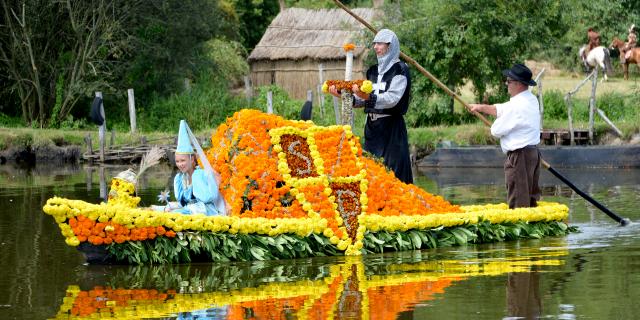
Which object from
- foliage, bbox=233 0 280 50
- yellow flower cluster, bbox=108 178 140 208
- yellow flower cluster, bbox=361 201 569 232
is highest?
foliage, bbox=233 0 280 50

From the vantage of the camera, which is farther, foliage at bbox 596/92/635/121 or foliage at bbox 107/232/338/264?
foliage at bbox 596/92/635/121

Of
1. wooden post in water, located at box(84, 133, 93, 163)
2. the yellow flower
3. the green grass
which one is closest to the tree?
the green grass

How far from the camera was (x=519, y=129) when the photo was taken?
41.5 feet

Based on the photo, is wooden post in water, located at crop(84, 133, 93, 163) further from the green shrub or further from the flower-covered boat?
the flower-covered boat

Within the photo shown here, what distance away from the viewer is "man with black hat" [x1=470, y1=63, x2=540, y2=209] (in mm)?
12586

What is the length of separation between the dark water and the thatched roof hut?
2702 centimetres

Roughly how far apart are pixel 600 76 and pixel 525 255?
28.4 m

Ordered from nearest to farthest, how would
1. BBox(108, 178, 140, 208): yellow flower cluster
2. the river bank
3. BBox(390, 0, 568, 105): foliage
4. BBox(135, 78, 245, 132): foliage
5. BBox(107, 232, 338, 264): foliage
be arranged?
1. BBox(107, 232, 338, 264): foliage
2. BBox(108, 178, 140, 208): yellow flower cluster
3. the river bank
4. BBox(390, 0, 568, 105): foliage
5. BBox(135, 78, 245, 132): foliage

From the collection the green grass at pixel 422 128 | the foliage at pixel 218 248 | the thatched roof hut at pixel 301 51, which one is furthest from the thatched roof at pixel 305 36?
the foliage at pixel 218 248

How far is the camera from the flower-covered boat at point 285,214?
10984 millimetres

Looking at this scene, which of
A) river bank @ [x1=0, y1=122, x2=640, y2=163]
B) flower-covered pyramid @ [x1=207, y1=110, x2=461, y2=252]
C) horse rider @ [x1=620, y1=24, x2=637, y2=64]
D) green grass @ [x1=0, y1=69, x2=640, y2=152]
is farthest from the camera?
horse rider @ [x1=620, y1=24, x2=637, y2=64]

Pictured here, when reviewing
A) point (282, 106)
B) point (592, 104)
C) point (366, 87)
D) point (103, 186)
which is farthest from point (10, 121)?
point (366, 87)

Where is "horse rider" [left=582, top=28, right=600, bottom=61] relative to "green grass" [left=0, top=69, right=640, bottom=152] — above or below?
above

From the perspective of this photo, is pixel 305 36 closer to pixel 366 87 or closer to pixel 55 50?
pixel 55 50
